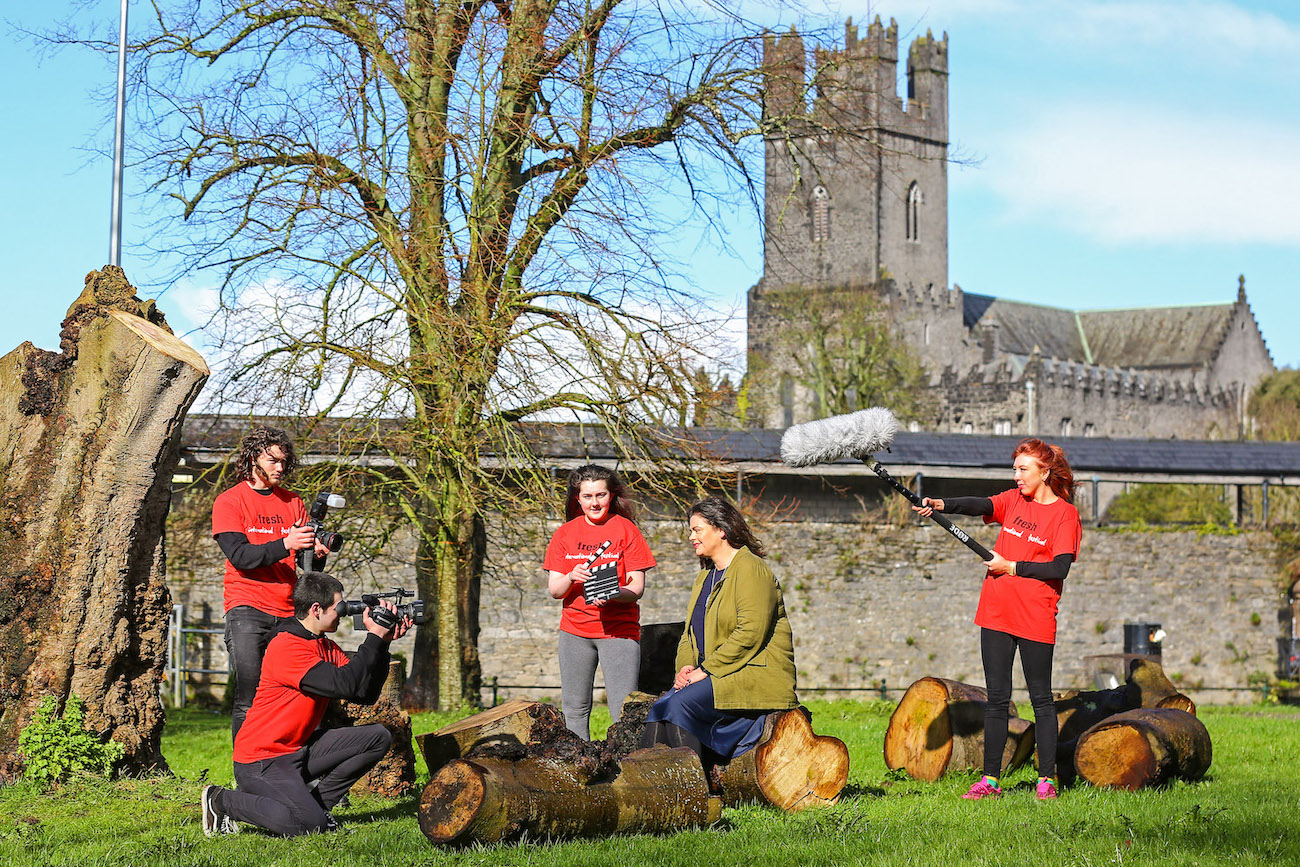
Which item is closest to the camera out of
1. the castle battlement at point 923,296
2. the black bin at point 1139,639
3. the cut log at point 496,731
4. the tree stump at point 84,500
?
the cut log at point 496,731

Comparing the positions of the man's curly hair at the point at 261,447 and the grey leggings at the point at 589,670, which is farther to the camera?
the grey leggings at the point at 589,670

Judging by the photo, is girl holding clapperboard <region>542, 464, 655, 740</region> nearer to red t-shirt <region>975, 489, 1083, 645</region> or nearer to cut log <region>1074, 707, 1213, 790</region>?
red t-shirt <region>975, 489, 1083, 645</region>

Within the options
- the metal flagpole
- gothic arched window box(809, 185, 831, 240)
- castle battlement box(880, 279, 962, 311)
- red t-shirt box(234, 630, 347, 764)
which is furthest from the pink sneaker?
gothic arched window box(809, 185, 831, 240)

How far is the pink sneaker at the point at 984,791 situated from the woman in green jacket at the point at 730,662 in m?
1.02

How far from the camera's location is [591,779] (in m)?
5.43

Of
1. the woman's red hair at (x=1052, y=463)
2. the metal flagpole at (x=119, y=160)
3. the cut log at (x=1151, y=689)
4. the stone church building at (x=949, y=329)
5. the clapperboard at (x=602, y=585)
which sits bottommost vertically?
the cut log at (x=1151, y=689)

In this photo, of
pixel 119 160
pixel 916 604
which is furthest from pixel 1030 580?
pixel 916 604

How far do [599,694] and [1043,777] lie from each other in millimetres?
13669

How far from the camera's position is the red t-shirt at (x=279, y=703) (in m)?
5.67

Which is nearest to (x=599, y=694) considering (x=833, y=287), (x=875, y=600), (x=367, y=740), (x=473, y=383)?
(x=875, y=600)

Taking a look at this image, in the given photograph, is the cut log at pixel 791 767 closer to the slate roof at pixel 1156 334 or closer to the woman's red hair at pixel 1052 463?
the woman's red hair at pixel 1052 463

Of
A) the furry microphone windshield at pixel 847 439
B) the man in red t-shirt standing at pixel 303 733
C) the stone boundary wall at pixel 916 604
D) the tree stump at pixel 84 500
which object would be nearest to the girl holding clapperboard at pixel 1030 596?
the furry microphone windshield at pixel 847 439

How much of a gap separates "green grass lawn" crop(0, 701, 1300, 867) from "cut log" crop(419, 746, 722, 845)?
91 millimetres

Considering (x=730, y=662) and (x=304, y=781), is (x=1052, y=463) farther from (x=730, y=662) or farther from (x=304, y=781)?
(x=304, y=781)
